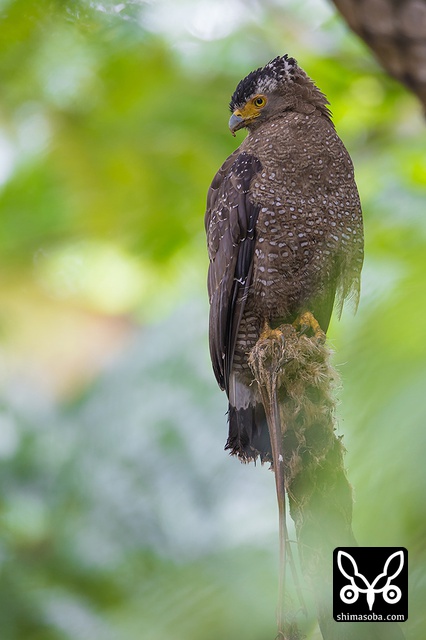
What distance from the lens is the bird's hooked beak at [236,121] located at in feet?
4.56

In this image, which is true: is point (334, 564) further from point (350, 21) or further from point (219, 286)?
point (219, 286)

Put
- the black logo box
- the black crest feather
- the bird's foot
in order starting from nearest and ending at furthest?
the black logo box
the black crest feather
the bird's foot

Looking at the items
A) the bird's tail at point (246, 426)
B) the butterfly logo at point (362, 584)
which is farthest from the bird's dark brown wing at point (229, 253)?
the butterfly logo at point (362, 584)

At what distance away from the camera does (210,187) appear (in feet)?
5.08

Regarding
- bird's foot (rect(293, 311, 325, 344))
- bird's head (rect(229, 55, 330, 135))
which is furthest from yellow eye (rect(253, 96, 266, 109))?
bird's foot (rect(293, 311, 325, 344))

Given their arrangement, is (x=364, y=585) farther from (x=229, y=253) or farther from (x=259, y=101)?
(x=259, y=101)

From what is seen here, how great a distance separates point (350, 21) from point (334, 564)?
66 cm

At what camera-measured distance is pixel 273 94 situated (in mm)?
1401

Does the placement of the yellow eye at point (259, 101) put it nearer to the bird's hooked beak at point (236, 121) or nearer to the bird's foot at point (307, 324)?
the bird's hooked beak at point (236, 121)

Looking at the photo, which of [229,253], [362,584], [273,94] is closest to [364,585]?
[362,584]

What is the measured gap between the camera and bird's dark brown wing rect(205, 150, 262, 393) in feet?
4.91

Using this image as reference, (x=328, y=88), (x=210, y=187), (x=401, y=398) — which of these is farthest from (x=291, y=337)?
(x=401, y=398)

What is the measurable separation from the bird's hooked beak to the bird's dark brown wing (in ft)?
0.25

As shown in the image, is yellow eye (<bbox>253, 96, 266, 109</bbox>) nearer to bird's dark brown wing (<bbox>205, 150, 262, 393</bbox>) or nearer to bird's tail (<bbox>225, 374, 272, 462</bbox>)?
bird's dark brown wing (<bbox>205, 150, 262, 393</bbox>)
